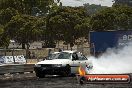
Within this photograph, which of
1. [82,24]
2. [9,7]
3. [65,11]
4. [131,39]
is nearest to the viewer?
[131,39]

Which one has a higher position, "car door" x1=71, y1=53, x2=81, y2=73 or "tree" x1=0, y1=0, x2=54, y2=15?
"tree" x1=0, y1=0, x2=54, y2=15

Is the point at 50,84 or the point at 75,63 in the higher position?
the point at 75,63

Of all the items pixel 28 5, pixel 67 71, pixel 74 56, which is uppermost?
pixel 28 5

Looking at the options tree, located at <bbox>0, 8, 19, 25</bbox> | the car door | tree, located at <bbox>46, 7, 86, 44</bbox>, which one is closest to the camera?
the car door

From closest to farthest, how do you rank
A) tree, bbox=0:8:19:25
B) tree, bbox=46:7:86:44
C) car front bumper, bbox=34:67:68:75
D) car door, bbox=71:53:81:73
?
car front bumper, bbox=34:67:68:75 → car door, bbox=71:53:81:73 → tree, bbox=46:7:86:44 → tree, bbox=0:8:19:25

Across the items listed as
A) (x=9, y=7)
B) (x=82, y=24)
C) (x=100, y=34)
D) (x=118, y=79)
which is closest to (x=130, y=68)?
(x=100, y=34)

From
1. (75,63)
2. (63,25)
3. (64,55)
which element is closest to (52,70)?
(75,63)

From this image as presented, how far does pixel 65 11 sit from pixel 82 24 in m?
5.49

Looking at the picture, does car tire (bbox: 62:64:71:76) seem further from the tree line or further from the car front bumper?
the tree line

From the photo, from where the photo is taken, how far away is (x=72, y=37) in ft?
209

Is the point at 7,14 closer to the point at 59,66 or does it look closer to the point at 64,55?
the point at 64,55

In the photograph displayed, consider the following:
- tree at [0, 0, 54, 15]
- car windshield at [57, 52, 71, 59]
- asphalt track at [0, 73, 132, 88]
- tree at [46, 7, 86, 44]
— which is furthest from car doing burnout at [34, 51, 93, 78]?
tree at [0, 0, 54, 15]

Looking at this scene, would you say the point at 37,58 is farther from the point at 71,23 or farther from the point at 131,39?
the point at 71,23

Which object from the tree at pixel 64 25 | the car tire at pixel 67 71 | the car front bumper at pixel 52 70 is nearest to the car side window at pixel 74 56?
the car tire at pixel 67 71
